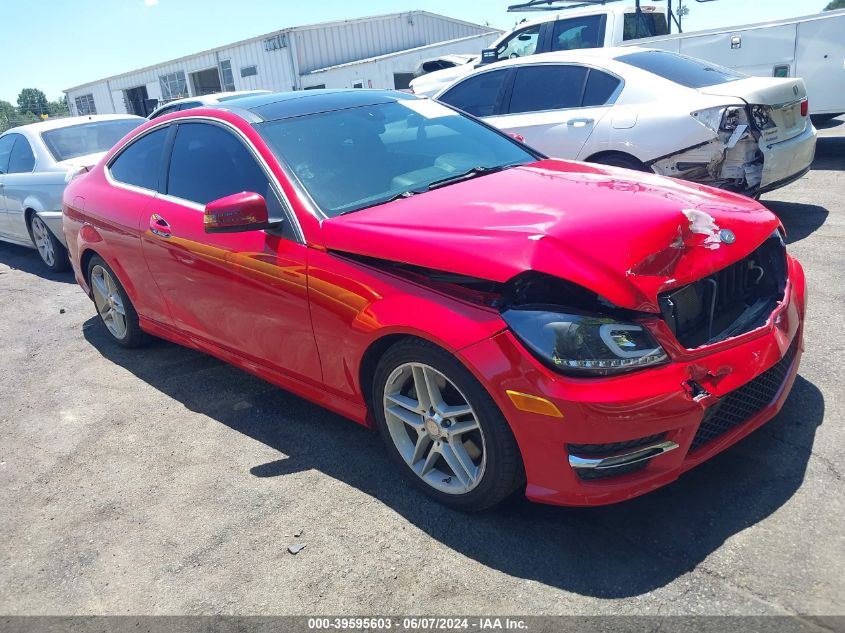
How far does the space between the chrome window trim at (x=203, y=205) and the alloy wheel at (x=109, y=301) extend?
70 cm

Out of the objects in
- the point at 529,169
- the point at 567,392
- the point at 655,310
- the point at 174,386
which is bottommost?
the point at 174,386

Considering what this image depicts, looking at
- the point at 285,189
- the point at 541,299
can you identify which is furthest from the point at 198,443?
the point at 541,299

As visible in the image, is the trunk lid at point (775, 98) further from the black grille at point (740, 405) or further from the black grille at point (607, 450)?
the black grille at point (607, 450)

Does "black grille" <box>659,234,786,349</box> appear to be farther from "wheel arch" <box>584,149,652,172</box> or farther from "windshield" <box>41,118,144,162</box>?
"windshield" <box>41,118,144,162</box>

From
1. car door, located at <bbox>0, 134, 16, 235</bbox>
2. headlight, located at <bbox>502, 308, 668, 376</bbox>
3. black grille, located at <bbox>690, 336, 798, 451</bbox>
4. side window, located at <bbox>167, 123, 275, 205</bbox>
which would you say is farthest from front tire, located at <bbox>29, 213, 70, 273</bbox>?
black grille, located at <bbox>690, 336, 798, 451</bbox>

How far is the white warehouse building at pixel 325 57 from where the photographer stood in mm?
24984

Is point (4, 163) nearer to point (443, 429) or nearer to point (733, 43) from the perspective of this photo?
point (443, 429)

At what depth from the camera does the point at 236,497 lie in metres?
3.24

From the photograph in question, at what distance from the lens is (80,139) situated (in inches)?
315

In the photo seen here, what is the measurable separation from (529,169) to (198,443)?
228 cm

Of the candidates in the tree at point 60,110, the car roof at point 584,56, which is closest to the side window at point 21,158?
the car roof at point 584,56

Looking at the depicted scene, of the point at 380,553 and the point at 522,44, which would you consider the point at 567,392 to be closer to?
the point at 380,553

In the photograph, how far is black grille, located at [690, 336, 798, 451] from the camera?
2586 millimetres

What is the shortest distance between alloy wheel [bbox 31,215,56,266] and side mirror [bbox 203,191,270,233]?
17.8 ft
